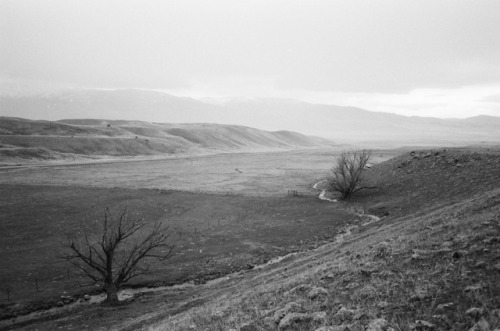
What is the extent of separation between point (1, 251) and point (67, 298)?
14132 mm

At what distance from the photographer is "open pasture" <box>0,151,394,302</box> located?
103ft

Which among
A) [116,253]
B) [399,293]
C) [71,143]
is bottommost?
[116,253]

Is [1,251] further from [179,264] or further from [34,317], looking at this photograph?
[179,264]

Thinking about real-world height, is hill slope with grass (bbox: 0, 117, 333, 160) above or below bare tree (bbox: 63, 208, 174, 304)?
above

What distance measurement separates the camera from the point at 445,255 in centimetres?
1312

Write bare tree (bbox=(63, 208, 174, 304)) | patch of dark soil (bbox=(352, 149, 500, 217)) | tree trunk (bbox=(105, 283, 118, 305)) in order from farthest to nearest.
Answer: patch of dark soil (bbox=(352, 149, 500, 217)) → bare tree (bbox=(63, 208, 174, 304)) → tree trunk (bbox=(105, 283, 118, 305))

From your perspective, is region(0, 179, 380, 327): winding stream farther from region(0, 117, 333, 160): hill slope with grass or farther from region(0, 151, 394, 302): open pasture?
region(0, 117, 333, 160): hill slope with grass

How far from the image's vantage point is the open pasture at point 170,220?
103 ft

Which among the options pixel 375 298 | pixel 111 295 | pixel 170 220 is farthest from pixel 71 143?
pixel 375 298

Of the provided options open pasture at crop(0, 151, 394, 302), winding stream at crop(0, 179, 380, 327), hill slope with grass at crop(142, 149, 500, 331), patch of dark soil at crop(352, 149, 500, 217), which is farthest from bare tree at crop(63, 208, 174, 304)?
patch of dark soil at crop(352, 149, 500, 217)

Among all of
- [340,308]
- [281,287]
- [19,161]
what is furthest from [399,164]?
[19,161]

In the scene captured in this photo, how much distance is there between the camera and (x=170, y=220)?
155 feet

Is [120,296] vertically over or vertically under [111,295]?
under

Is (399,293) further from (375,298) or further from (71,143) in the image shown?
(71,143)
